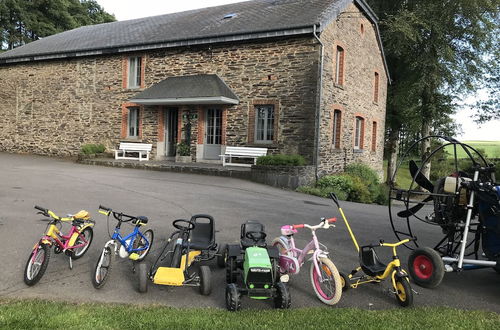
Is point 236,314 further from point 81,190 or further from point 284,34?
point 284,34

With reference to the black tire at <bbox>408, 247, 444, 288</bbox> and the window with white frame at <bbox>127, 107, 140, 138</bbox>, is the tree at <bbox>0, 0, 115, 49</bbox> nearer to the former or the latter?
the window with white frame at <bbox>127, 107, 140, 138</bbox>

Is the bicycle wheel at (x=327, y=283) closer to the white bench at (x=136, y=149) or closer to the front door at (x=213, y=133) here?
the front door at (x=213, y=133)

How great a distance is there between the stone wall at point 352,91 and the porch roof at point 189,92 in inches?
161

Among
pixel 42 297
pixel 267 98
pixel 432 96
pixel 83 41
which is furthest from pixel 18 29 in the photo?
pixel 42 297

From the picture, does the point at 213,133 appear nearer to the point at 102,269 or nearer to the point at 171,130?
the point at 171,130

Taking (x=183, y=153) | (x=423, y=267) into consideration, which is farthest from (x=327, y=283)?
(x=183, y=153)

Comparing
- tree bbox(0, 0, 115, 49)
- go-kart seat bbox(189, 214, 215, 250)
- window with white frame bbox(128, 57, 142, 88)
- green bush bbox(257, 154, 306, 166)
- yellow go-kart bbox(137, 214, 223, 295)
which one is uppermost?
tree bbox(0, 0, 115, 49)

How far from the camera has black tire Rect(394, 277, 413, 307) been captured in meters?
4.19

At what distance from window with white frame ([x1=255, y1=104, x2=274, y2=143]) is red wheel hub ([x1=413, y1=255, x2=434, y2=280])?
11953mm

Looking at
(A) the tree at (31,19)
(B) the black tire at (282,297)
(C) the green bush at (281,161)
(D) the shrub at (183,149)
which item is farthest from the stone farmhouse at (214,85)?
(A) the tree at (31,19)

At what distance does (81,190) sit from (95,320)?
26.0 feet

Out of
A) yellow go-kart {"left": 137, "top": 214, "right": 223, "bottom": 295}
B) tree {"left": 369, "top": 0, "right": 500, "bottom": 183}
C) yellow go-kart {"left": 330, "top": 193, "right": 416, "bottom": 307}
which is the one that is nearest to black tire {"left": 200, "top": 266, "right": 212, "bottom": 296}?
yellow go-kart {"left": 137, "top": 214, "right": 223, "bottom": 295}

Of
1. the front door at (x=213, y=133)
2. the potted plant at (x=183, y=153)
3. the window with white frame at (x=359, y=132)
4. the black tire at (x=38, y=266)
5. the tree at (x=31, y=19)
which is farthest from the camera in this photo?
the tree at (x=31, y=19)

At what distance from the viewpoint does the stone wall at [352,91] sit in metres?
16.5
